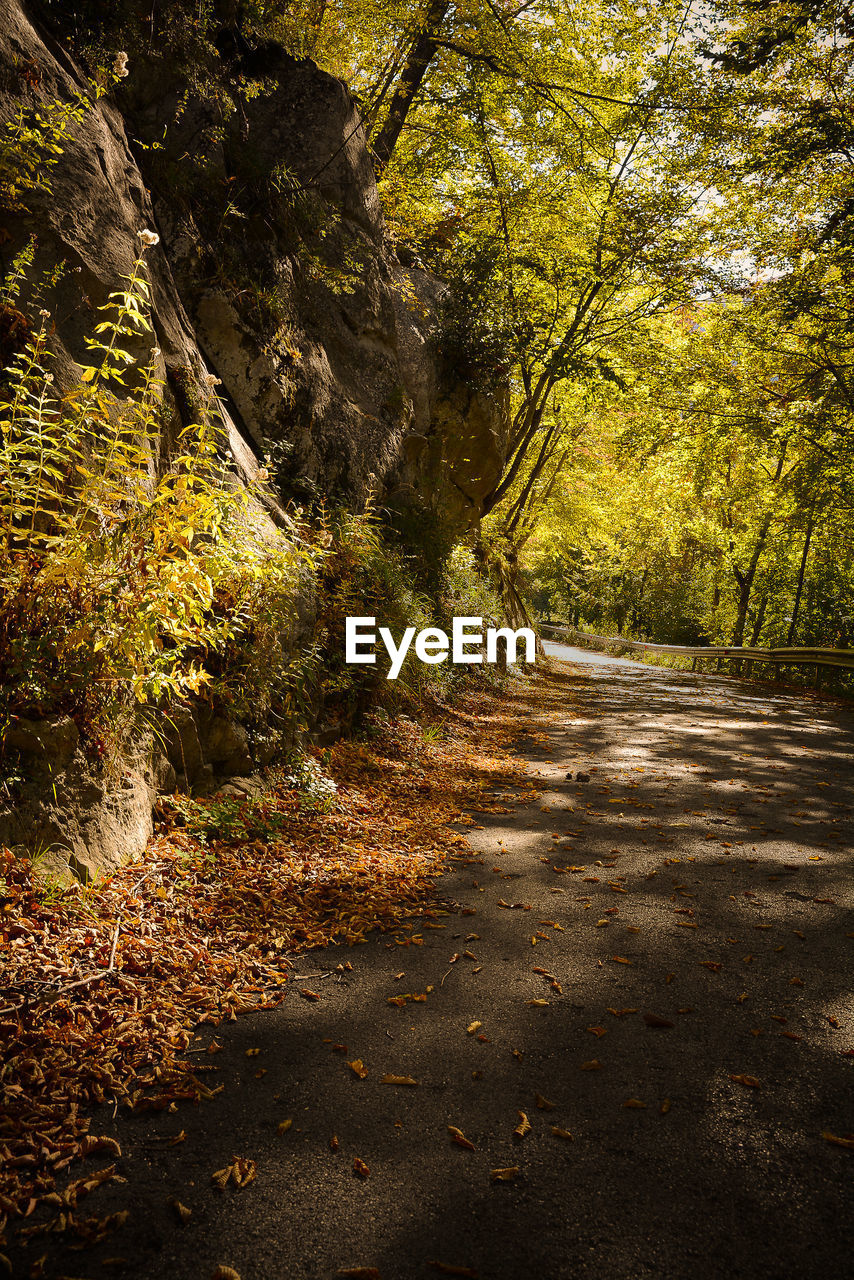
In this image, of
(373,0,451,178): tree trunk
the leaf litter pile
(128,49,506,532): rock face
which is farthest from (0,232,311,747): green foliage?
(373,0,451,178): tree trunk

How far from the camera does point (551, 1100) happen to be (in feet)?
7.50

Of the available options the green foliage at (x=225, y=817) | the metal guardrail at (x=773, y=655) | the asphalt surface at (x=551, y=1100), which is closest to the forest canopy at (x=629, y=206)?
the metal guardrail at (x=773, y=655)

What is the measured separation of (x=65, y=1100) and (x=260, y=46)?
34.2 feet

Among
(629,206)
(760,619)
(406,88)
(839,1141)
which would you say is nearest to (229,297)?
(406,88)

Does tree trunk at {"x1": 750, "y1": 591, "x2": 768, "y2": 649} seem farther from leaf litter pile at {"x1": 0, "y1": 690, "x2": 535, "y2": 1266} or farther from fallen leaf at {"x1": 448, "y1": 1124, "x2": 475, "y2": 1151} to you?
fallen leaf at {"x1": 448, "y1": 1124, "x2": 475, "y2": 1151}

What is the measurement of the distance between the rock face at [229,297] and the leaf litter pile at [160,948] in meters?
0.26

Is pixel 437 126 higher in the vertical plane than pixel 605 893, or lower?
higher

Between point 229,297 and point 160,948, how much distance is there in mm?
6051

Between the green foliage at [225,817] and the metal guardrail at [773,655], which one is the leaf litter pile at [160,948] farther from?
the metal guardrail at [773,655]

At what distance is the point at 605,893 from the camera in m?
4.02

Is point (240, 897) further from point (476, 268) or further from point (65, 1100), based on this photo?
point (476, 268)

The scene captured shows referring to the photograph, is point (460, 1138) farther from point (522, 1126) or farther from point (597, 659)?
point (597, 659)

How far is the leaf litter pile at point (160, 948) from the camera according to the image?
1.94m

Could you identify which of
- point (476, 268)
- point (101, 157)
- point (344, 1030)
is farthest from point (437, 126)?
point (344, 1030)
